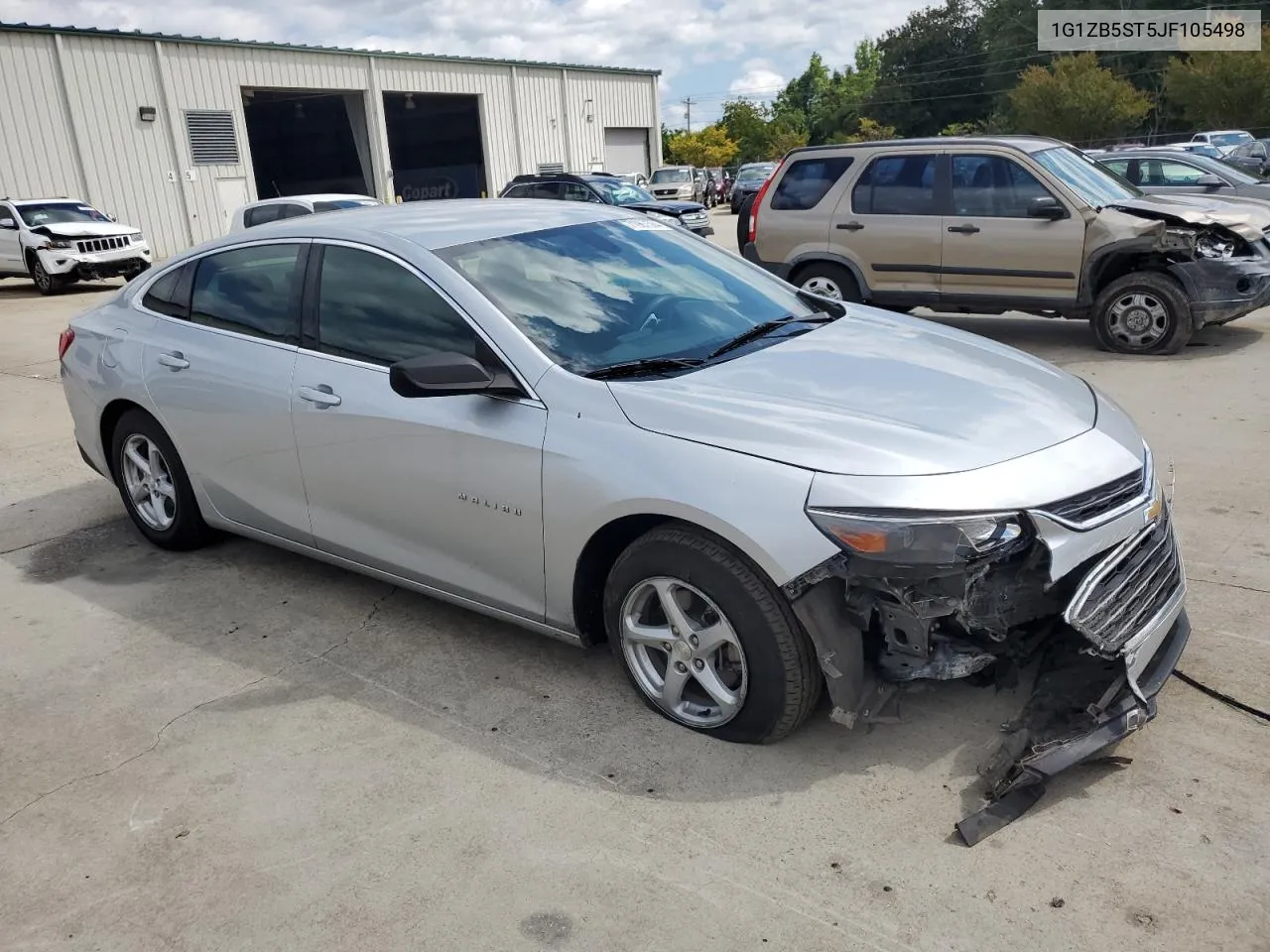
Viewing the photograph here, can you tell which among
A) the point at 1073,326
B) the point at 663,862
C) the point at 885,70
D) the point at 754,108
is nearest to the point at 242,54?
the point at 1073,326

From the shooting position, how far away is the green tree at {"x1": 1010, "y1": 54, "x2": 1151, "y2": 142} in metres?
41.9

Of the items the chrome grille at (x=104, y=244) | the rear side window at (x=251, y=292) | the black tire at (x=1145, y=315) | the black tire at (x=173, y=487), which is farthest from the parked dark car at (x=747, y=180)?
the rear side window at (x=251, y=292)

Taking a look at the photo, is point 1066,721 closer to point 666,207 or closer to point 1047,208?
point 1047,208

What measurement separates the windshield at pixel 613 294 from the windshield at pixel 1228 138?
3165 centimetres

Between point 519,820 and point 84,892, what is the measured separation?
1175 millimetres

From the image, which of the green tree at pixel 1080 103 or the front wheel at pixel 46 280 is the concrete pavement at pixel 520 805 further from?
the green tree at pixel 1080 103

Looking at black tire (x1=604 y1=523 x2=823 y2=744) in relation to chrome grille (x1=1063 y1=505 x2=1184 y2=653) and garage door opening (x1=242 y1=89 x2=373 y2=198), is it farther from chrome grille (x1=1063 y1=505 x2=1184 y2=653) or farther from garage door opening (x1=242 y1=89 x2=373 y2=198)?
garage door opening (x1=242 y1=89 x2=373 y2=198)

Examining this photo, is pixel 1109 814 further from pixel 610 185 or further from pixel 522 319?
pixel 610 185

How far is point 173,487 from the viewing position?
4863 millimetres

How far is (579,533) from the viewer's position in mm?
3270

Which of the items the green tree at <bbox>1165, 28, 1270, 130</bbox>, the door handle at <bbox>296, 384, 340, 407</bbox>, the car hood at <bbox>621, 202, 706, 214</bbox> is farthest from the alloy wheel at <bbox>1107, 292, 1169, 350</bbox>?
the green tree at <bbox>1165, 28, 1270, 130</bbox>

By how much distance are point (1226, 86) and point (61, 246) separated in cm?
4251

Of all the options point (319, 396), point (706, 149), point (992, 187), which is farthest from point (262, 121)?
point (319, 396)

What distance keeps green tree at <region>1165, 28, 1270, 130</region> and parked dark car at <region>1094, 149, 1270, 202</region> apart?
1327 inches
